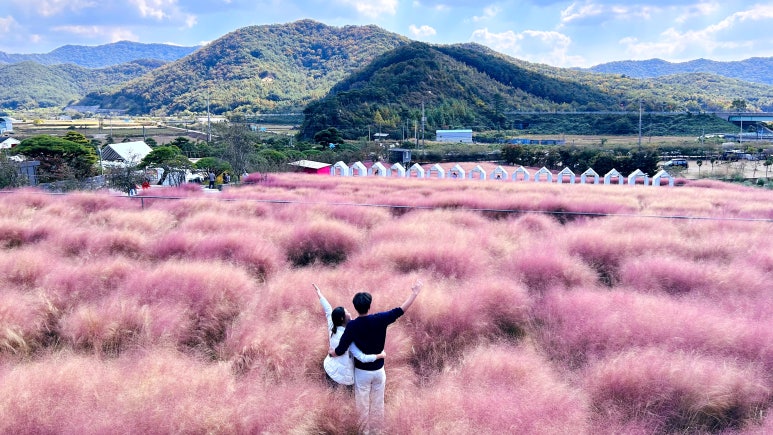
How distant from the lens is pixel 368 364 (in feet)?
12.3

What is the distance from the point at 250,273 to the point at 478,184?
11930 millimetres

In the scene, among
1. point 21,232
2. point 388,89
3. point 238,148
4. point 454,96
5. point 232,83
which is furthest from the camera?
point 232,83

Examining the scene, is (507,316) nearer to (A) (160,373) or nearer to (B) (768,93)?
(A) (160,373)

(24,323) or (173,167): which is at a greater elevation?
(173,167)

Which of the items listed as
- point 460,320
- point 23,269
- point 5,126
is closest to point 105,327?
point 23,269

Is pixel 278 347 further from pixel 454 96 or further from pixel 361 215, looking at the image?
pixel 454 96

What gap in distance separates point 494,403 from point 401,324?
1868mm

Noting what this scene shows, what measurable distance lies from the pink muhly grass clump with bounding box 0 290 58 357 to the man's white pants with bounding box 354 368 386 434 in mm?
3517

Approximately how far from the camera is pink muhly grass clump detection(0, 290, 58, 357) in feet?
16.2

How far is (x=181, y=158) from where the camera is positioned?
27062 mm

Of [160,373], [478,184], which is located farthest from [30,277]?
[478,184]

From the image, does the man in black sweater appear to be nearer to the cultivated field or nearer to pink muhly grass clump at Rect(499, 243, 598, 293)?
the cultivated field

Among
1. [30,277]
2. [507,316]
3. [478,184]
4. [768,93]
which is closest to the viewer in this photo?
[507,316]

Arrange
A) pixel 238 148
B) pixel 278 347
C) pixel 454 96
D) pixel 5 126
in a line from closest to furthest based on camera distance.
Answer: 1. pixel 278 347
2. pixel 238 148
3. pixel 5 126
4. pixel 454 96
